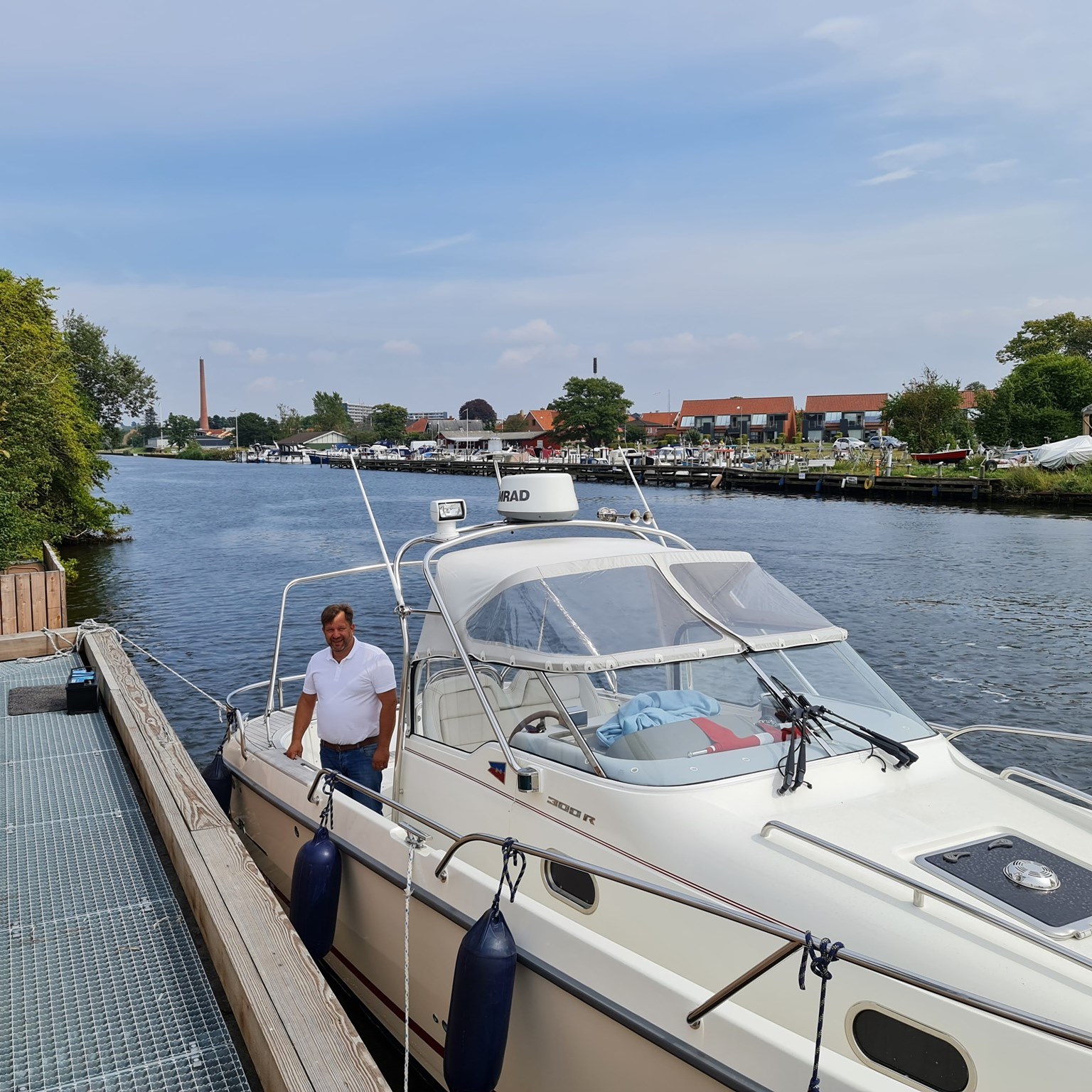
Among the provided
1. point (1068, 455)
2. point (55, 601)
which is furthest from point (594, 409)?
point (55, 601)

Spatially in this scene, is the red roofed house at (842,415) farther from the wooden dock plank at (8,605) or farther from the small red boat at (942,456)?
the wooden dock plank at (8,605)

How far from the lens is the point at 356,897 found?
18.1 feet

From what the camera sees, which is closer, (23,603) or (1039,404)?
(23,603)

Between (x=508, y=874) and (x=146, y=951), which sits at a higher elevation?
(x=508, y=874)

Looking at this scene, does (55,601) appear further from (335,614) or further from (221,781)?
(335,614)

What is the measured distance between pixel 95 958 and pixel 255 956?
3.24 feet

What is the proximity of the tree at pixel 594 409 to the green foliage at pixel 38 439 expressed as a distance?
8665 cm

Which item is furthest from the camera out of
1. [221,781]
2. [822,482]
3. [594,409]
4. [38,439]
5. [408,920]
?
[594,409]

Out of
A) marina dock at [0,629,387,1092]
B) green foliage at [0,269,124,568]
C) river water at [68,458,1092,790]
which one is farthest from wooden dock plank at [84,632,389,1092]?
green foliage at [0,269,124,568]

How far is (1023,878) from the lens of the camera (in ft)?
12.1

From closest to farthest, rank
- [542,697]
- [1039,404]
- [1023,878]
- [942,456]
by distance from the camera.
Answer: [1023,878] < [542,697] < [942,456] < [1039,404]

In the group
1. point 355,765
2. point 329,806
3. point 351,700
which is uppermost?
point 351,700

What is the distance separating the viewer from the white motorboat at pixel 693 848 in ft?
10.8

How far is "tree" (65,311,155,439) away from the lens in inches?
1916
